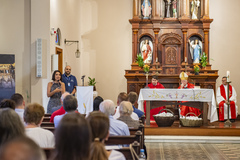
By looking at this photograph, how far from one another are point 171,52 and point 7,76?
631cm

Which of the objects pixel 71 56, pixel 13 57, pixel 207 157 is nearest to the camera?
pixel 207 157

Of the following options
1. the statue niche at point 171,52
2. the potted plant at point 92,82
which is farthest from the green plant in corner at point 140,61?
the potted plant at point 92,82

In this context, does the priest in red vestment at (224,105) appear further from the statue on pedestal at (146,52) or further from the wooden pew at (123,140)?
the wooden pew at (123,140)

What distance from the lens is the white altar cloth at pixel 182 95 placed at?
957 cm

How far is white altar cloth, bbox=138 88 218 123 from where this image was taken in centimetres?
957

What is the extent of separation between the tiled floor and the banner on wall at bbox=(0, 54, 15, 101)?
144 inches

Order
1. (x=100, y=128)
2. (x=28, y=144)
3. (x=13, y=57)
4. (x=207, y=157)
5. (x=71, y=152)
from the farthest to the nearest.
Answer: (x=13, y=57) → (x=207, y=157) → (x=100, y=128) → (x=71, y=152) → (x=28, y=144)

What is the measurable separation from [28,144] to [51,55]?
860 cm

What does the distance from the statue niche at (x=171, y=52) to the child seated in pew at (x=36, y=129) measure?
10.3 metres

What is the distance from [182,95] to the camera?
9.74 m

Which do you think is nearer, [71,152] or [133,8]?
[71,152]

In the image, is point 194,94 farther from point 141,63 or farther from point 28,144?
point 28,144

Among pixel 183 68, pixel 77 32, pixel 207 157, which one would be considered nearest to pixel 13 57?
pixel 77 32

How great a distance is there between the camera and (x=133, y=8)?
1368 cm
